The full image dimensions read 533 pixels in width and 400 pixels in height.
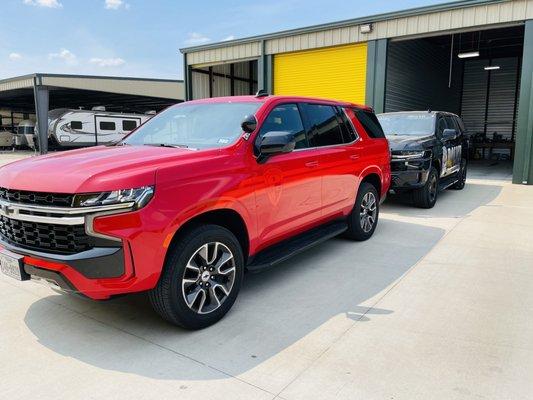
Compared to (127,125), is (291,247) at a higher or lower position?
lower

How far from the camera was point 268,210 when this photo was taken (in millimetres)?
3842

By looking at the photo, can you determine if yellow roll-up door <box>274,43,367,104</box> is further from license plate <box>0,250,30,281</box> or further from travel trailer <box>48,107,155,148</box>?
license plate <box>0,250,30,281</box>

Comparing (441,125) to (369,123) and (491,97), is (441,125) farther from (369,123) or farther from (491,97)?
(491,97)

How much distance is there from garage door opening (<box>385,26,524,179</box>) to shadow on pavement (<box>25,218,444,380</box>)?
39.5 feet

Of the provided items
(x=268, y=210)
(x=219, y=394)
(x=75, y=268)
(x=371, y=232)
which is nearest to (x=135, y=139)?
(x=268, y=210)

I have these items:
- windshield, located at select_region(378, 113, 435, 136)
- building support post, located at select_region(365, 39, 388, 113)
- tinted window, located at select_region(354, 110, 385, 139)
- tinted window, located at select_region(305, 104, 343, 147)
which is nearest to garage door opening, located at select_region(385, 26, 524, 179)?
building support post, located at select_region(365, 39, 388, 113)

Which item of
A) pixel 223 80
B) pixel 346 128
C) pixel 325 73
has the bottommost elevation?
pixel 346 128

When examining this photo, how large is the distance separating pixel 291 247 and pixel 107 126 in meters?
26.0

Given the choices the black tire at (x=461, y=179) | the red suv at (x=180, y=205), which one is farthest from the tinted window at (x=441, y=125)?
the red suv at (x=180, y=205)

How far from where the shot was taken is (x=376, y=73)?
1338 centimetres

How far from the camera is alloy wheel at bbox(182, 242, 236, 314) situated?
3221mm

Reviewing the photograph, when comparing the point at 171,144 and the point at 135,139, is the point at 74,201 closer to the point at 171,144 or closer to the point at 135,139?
the point at 171,144

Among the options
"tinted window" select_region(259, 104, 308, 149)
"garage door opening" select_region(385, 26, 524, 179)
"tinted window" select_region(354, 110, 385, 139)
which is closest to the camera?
"tinted window" select_region(259, 104, 308, 149)

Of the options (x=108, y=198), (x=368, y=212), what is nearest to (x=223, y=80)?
(x=368, y=212)
